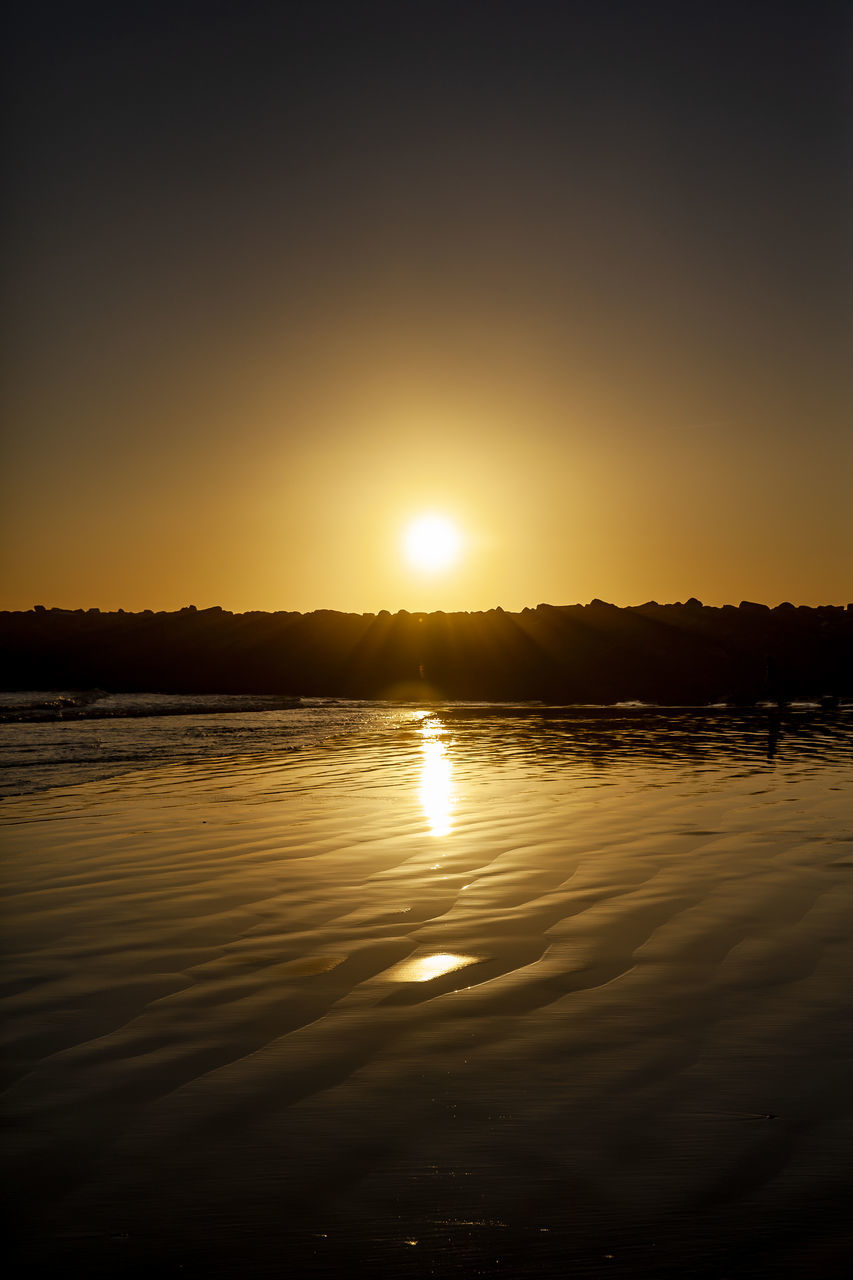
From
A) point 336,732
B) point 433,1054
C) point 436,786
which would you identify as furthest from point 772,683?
point 433,1054

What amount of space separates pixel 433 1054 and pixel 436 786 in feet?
28.9

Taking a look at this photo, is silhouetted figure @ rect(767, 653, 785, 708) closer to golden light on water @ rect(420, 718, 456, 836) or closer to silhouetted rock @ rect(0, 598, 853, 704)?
silhouetted rock @ rect(0, 598, 853, 704)

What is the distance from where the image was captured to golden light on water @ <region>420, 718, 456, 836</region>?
32.4 feet

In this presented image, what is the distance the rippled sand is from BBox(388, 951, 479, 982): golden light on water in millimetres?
20

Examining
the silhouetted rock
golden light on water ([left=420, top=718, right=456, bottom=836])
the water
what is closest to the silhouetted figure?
the silhouetted rock

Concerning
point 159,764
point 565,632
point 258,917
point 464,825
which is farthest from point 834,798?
point 565,632

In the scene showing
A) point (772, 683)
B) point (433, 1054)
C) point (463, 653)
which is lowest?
point (433, 1054)

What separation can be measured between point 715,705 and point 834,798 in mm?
23176

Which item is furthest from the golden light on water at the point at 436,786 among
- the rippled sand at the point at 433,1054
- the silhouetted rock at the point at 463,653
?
the silhouetted rock at the point at 463,653

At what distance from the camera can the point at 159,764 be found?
1593 cm

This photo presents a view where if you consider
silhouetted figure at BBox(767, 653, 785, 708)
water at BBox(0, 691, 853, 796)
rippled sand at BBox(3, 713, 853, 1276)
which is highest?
silhouetted figure at BBox(767, 653, 785, 708)

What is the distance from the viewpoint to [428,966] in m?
5.23

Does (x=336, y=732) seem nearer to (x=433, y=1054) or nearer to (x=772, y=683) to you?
(x=433, y=1054)

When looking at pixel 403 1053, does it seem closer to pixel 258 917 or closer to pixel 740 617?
pixel 258 917
